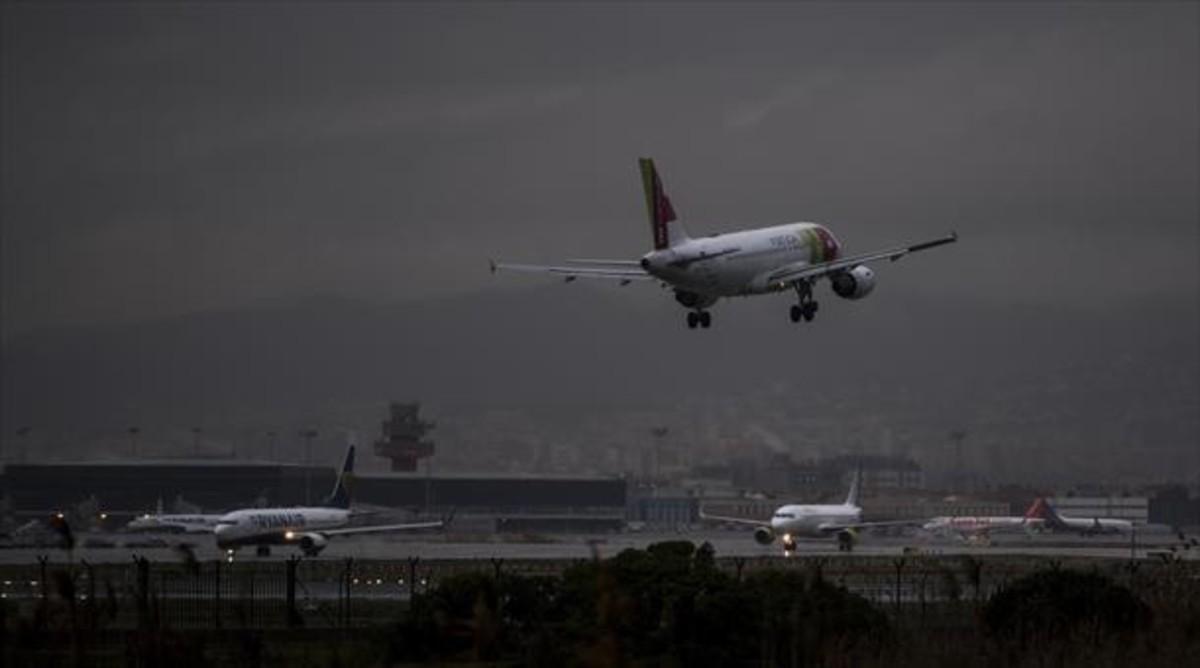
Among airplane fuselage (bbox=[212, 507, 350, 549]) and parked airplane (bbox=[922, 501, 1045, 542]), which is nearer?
airplane fuselage (bbox=[212, 507, 350, 549])

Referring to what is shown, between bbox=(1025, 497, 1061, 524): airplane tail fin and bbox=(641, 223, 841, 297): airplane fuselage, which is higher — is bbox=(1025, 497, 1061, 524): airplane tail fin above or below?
below

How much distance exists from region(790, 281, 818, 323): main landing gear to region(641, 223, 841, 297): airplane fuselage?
108cm

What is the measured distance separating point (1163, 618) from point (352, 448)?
102 m

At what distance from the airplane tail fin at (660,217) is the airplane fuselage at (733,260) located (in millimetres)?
448

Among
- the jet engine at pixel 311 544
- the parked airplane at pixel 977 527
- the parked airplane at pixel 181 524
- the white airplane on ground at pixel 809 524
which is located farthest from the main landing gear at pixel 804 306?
the parked airplane at pixel 977 527

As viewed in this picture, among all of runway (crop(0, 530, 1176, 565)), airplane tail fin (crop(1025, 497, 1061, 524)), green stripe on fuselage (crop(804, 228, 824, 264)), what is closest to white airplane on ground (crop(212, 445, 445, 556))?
runway (crop(0, 530, 1176, 565))

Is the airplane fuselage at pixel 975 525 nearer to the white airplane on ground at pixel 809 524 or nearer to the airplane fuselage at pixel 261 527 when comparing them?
the white airplane on ground at pixel 809 524

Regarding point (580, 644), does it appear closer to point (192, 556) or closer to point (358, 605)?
point (192, 556)

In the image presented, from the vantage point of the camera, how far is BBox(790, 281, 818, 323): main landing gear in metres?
89.4

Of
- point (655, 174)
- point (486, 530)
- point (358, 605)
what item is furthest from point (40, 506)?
point (358, 605)

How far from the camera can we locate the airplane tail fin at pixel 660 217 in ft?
296

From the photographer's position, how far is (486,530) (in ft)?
574

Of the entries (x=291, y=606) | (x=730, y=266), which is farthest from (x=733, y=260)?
(x=291, y=606)

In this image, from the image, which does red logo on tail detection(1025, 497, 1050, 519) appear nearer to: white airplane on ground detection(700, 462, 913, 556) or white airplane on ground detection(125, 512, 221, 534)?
white airplane on ground detection(700, 462, 913, 556)
